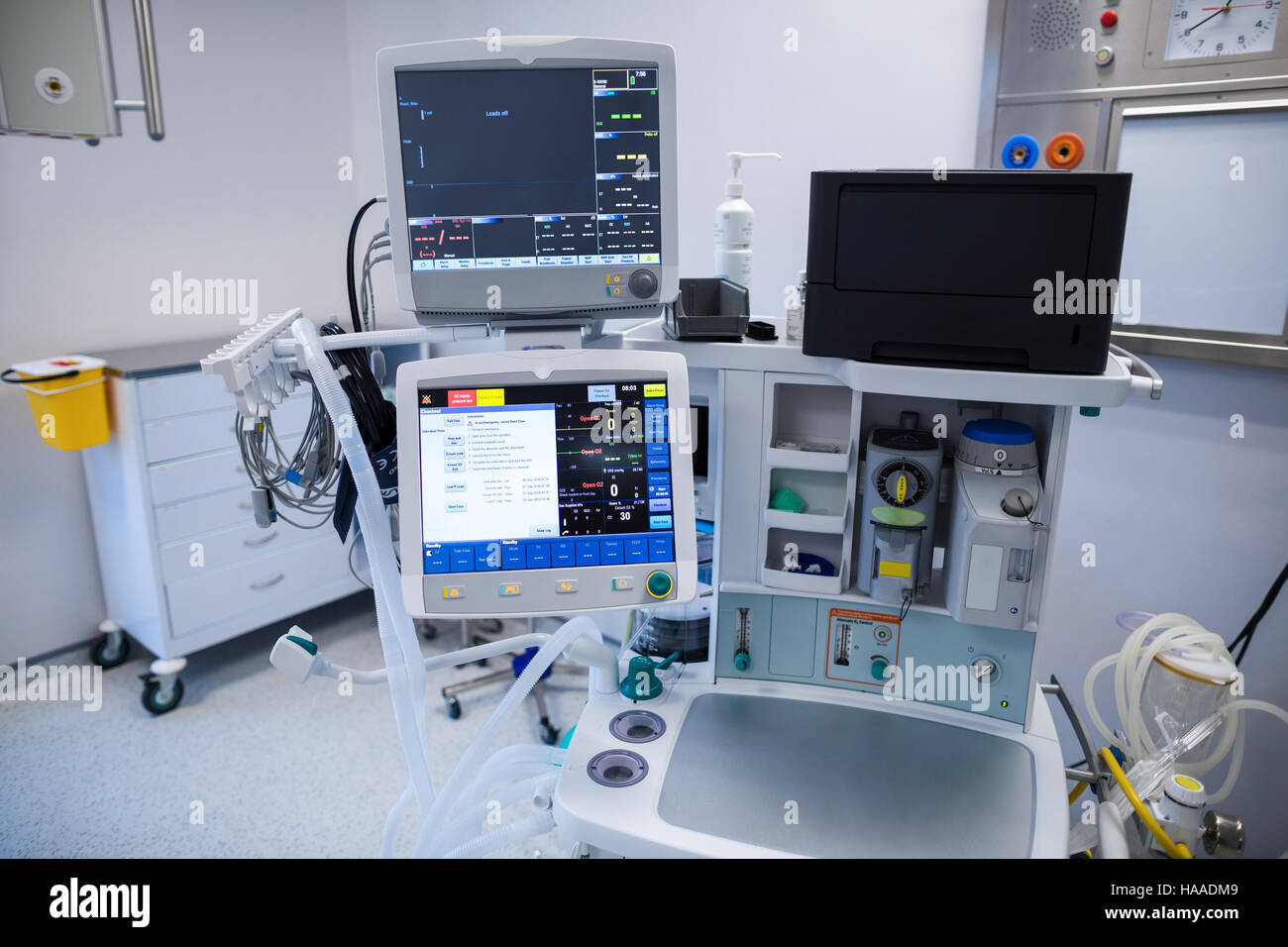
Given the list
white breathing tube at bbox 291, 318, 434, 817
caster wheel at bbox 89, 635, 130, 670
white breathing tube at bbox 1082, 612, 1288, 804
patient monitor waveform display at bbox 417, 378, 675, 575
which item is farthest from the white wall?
white breathing tube at bbox 1082, 612, 1288, 804

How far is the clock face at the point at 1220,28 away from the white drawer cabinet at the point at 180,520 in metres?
2.55

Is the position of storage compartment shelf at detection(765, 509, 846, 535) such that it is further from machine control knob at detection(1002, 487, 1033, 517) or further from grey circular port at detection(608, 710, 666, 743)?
grey circular port at detection(608, 710, 666, 743)

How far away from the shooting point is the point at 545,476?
1159 mm

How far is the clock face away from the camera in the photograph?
65.5 inches

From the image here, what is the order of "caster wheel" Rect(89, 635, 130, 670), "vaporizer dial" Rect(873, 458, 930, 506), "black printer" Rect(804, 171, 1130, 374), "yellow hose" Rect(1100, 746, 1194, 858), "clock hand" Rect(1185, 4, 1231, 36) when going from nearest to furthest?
1. "black printer" Rect(804, 171, 1130, 374)
2. "yellow hose" Rect(1100, 746, 1194, 858)
3. "vaporizer dial" Rect(873, 458, 930, 506)
4. "clock hand" Rect(1185, 4, 1231, 36)
5. "caster wheel" Rect(89, 635, 130, 670)

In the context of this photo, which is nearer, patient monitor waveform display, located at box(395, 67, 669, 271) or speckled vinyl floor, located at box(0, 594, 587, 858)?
patient monitor waveform display, located at box(395, 67, 669, 271)

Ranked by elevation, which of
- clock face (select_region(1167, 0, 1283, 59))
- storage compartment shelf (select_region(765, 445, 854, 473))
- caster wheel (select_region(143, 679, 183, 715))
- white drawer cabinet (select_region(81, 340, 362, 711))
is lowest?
caster wheel (select_region(143, 679, 183, 715))

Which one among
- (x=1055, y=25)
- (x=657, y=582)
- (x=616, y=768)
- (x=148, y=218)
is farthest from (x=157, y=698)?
(x=1055, y=25)

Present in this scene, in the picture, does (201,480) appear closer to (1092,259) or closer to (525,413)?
(525,413)

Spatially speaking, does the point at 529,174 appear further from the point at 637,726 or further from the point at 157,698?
the point at 157,698

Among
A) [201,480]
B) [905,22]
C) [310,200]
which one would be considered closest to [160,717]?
[201,480]

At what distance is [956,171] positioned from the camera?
3.65ft

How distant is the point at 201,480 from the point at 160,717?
2.42 feet

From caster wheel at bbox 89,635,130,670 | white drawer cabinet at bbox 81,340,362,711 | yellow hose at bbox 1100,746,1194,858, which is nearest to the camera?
yellow hose at bbox 1100,746,1194,858
